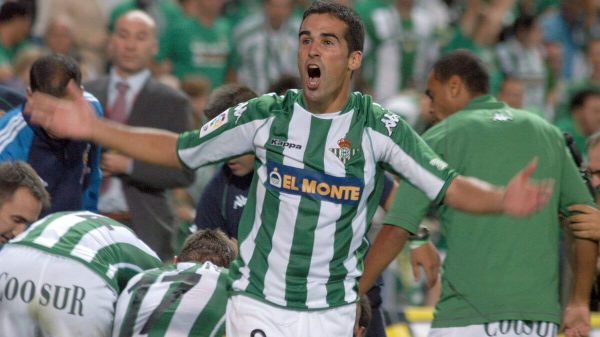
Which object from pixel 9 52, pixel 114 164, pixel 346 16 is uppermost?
pixel 346 16

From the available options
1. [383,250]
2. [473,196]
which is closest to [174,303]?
[383,250]

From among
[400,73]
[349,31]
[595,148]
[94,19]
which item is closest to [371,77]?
[400,73]

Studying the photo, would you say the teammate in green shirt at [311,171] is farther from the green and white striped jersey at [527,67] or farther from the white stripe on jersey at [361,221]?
the green and white striped jersey at [527,67]

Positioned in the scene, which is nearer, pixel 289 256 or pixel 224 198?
pixel 289 256

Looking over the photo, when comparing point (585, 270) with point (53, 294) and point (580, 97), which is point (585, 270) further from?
point (580, 97)

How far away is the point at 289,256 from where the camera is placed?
5.26 m

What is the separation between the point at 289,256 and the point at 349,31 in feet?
2.96

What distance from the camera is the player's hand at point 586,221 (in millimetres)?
6254

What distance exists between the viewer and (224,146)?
529 cm

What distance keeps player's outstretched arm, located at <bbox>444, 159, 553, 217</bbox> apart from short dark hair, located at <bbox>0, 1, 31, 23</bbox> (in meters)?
6.06

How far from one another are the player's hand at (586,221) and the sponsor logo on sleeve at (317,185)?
1.47 meters

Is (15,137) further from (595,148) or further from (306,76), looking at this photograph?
(595,148)

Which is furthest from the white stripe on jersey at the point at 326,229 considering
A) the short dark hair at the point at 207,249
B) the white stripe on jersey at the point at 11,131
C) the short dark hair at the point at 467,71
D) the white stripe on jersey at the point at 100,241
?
the white stripe on jersey at the point at 11,131

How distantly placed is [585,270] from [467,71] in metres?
1.10
